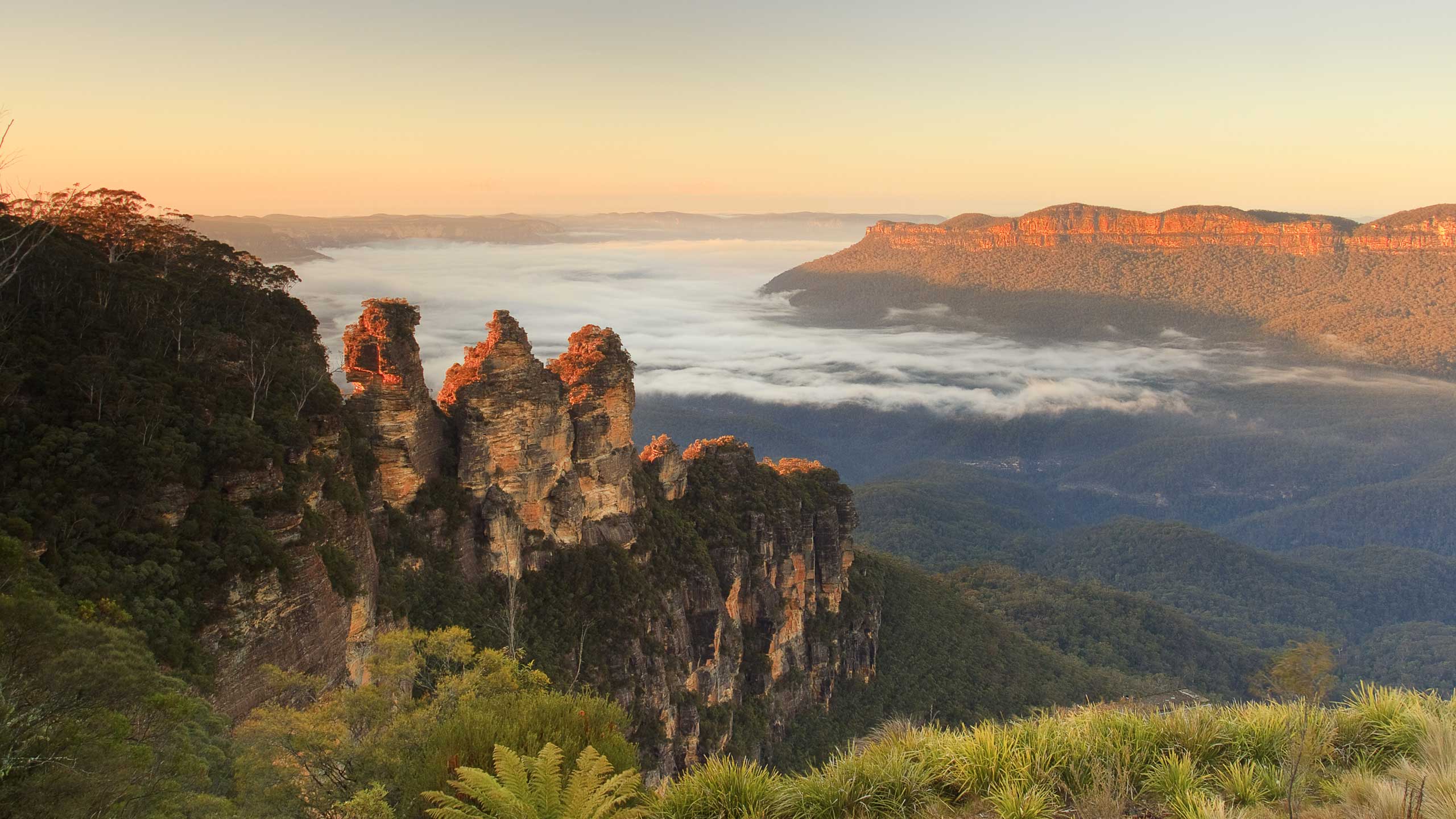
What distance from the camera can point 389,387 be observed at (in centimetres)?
3891

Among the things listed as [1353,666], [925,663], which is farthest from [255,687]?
[1353,666]

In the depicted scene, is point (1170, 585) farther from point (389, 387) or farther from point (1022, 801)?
point (1022, 801)

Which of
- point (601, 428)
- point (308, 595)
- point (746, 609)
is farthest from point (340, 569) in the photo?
point (746, 609)

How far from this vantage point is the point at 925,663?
7669 cm

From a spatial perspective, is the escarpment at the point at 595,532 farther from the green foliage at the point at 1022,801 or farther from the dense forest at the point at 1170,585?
the dense forest at the point at 1170,585

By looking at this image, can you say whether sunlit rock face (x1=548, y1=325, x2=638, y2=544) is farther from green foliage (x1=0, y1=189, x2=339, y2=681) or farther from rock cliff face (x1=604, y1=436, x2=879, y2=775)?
green foliage (x1=0, y1=189, x2=339, y2=681)

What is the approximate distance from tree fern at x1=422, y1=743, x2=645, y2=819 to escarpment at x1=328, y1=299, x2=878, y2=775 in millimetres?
17256

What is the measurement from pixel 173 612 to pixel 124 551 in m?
2.06

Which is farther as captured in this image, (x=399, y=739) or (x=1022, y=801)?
(x=399, y=739)

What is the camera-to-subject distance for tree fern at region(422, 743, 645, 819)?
37.4ft

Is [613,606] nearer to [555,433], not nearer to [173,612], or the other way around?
[555,433]

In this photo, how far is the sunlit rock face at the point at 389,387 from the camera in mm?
38844

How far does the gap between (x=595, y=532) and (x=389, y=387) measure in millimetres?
16869

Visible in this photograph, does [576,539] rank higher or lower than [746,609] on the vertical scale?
higher
